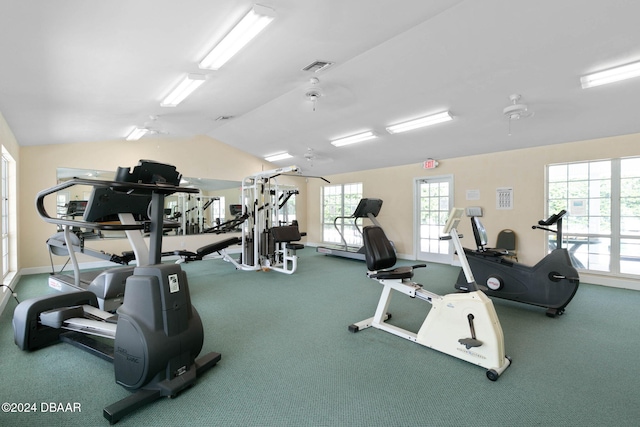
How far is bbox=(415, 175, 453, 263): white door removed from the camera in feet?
20.8

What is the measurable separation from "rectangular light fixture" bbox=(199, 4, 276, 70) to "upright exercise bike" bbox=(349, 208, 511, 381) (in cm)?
203

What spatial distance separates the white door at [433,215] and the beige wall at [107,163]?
4.58 m

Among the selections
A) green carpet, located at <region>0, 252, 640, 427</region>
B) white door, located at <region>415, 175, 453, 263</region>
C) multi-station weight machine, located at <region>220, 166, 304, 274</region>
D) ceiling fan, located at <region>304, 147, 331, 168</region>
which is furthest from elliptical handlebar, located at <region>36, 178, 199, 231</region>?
white door, located at <region>415, 175, 453, 263</region>

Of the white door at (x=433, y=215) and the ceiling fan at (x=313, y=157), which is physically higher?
the ceiling fan at (x=313, y=157)

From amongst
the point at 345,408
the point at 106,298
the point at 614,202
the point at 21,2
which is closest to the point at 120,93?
the point at 21,2

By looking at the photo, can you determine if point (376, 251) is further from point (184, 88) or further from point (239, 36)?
point (184, 88)

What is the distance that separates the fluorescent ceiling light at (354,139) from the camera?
5.59 metres

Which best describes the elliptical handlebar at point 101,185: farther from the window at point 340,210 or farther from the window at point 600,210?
the window at point 340,210

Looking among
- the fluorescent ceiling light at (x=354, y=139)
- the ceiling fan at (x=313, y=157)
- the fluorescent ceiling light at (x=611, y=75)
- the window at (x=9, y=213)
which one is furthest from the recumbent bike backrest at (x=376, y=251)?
the window at (x=9, y=213)

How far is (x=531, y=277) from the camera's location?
337 centimetres

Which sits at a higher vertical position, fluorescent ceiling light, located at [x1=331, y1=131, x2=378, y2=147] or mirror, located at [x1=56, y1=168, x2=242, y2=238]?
fluorescent ceiling light, located at [x1=331, y1=131, x2=378, y2=147]

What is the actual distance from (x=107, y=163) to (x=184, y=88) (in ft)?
12.2

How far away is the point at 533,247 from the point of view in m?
5.10

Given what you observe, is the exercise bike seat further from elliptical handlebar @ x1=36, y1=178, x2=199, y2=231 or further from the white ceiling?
the white ceiling
